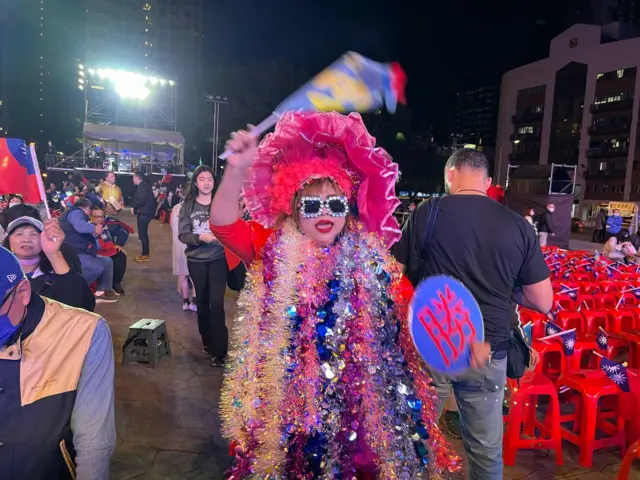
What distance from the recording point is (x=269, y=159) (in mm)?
2203

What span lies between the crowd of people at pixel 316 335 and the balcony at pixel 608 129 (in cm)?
4875

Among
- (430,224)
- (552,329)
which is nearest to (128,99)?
(552,329)

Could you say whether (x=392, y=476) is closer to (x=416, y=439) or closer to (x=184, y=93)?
(x=416, y=439)

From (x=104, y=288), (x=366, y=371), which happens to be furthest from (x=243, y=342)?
(x=104, y=288)

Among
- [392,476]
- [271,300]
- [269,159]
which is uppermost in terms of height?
[269,159]

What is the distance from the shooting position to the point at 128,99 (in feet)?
101

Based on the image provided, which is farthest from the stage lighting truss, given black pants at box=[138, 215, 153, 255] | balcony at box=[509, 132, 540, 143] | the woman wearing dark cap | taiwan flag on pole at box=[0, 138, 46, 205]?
balcony at box=[509, 132, 540, 143]

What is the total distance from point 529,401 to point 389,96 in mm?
2764

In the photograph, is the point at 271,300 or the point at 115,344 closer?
the point at 271,300

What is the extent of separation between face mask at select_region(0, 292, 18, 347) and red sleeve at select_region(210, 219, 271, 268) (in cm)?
81

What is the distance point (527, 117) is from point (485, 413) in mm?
56011

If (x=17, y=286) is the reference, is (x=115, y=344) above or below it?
below

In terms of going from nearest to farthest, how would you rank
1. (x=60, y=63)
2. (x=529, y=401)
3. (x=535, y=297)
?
(x=535, y=297) → (x=529, y=401) → (x=60, y=63)

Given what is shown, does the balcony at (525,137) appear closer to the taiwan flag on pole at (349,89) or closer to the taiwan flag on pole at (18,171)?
the taiwan flag on pole at (18,171)
